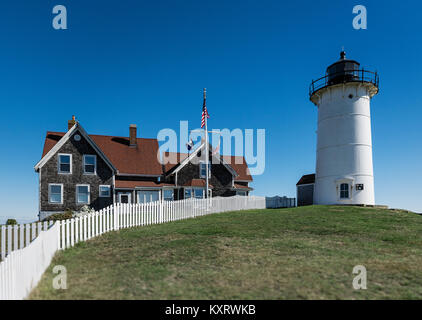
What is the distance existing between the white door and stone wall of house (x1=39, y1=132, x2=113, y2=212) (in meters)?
2.75

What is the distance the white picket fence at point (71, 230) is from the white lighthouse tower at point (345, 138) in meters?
7.22

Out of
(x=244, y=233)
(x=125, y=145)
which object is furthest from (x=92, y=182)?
(x=244, y=233)

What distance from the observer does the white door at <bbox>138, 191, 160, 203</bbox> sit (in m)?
27.1

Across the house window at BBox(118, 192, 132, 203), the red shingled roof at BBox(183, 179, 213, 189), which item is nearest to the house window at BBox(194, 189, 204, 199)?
the red shingled roof at BBox(183, 179, 213, 189)

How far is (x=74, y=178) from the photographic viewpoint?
24734 mm

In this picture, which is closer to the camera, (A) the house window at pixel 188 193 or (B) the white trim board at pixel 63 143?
(B) the white trim board at pixel 63 143

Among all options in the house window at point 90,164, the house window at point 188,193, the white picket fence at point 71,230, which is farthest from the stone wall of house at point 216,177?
the house window at point 90,164

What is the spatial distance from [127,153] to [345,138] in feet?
70.8

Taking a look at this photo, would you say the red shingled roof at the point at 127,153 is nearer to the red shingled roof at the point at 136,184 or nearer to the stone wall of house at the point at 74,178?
the red shingled roof at the point at 136,184

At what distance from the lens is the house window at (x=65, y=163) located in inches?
966

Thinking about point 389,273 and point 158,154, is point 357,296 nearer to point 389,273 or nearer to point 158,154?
point 389,273
